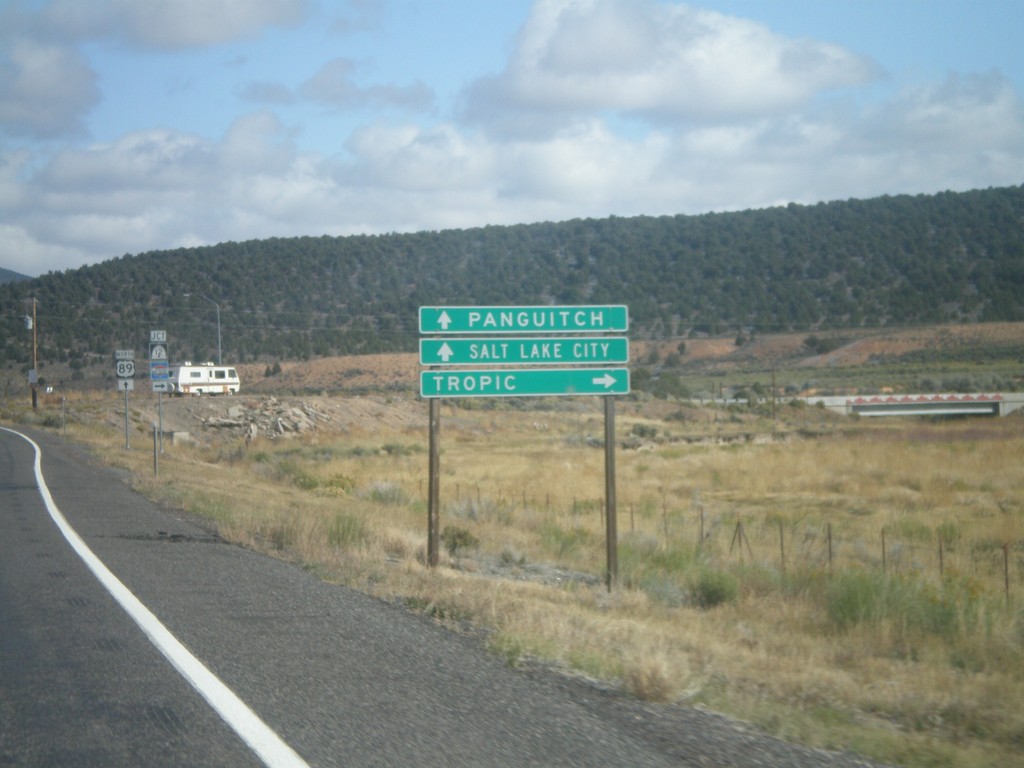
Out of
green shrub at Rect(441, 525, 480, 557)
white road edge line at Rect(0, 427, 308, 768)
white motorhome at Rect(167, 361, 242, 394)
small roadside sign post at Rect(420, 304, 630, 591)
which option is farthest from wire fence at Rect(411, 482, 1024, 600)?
white motorhome at Rect(167, 361, 242, 394)

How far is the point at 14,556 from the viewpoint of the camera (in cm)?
1235

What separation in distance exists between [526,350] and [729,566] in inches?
192

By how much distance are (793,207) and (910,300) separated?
25.9m

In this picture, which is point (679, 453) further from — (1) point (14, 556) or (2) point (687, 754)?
(2) point (687, 754)

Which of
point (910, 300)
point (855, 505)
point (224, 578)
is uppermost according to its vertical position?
point (910, 300)

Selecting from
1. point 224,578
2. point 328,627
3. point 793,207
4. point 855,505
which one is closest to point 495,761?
point 328,627

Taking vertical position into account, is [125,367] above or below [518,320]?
below

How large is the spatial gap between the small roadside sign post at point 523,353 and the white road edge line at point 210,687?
533 centimetres

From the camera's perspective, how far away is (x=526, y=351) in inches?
591

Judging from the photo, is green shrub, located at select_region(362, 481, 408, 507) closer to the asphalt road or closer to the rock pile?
the asphalt road

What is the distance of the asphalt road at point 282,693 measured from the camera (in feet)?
18.2

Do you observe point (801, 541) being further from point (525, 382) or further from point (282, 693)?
point (282, 693)

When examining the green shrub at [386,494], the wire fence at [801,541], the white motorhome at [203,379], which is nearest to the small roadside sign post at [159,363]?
the green shrub at [386,494]

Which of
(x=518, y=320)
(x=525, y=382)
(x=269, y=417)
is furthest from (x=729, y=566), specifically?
(x=269, y=417)
